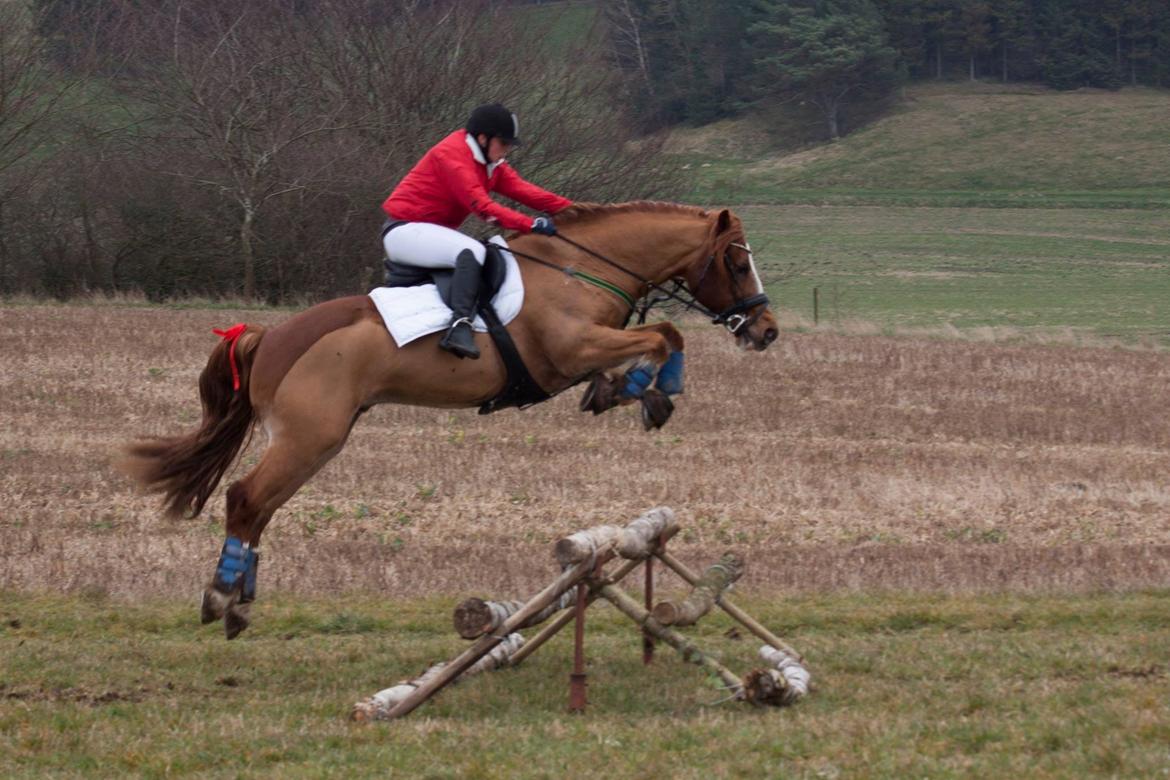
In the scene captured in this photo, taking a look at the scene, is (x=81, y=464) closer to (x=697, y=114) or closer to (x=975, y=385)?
(x=975, y=385)

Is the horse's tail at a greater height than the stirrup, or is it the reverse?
the stirrup

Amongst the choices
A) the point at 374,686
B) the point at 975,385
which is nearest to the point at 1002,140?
the point at 975,385

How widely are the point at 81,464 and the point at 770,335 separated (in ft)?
27.0

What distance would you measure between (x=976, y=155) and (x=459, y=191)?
68.6 meters

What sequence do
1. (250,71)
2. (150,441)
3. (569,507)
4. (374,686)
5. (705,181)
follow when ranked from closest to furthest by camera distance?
(374,686)
(150,441)
(569,507)
(250,71)
(705,181)

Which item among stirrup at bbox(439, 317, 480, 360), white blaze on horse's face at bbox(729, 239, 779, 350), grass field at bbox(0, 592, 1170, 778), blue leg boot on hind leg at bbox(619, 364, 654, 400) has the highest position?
stirrup at bbox(439, 317, 480, 360)

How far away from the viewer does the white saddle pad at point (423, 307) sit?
8.32 metres

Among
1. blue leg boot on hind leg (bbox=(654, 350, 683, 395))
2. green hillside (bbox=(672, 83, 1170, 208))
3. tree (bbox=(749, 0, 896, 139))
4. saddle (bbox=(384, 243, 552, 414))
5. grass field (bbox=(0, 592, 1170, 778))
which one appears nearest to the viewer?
grass field (bbox=(0, 592, 1170, 778))

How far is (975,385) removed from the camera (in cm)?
2067

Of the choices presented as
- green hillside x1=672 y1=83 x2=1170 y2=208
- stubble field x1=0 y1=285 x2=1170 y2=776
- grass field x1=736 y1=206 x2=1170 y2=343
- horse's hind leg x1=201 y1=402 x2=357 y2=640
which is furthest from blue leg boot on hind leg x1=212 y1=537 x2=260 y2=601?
green hillside x1=672 y1=83 x2=1170 y2=208

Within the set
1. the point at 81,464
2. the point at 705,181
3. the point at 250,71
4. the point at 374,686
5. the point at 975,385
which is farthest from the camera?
the point at 705,181

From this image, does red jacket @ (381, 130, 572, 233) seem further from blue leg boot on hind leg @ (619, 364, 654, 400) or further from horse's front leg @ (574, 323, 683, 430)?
blue leg boot on hind leg @ (619, 364, 654, 400)

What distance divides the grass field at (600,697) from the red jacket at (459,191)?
2619 millimetres

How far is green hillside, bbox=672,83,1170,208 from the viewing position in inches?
2603
